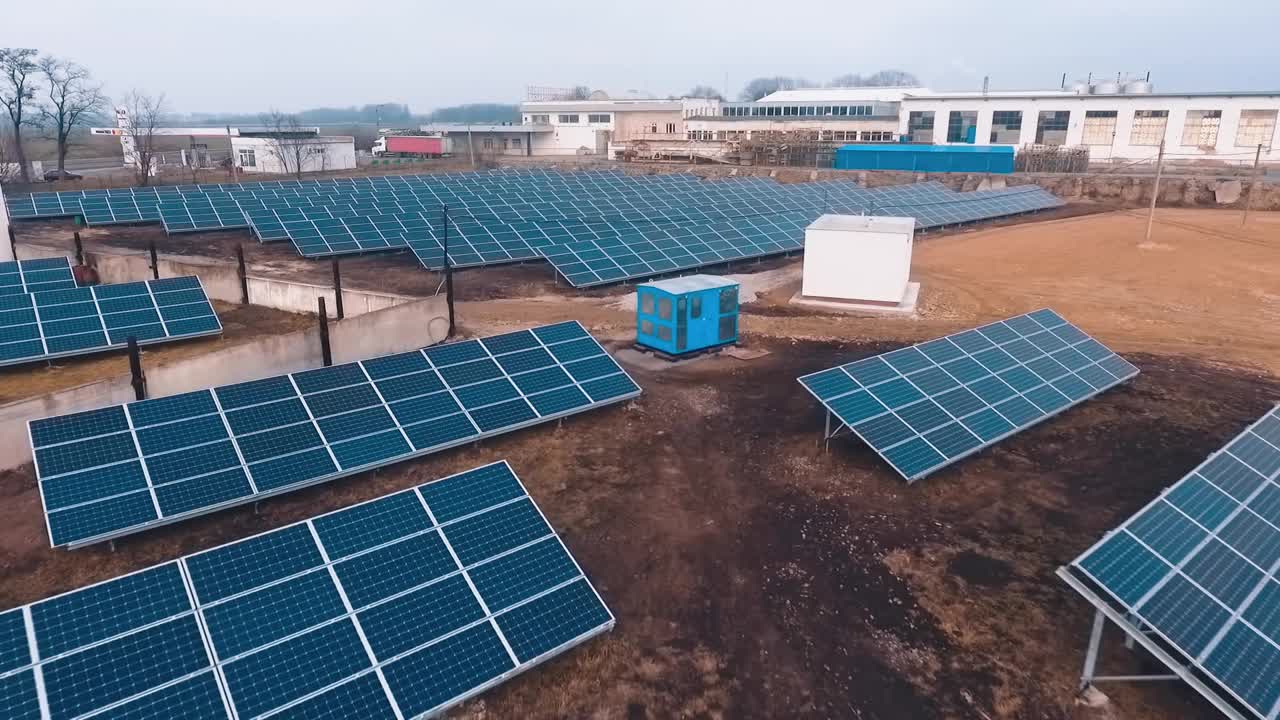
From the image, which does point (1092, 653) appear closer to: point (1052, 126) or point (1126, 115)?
point (1126, 115)

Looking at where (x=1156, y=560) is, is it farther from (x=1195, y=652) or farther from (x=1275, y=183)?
(x=1275, y=183)

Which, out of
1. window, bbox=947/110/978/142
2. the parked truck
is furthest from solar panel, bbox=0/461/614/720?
the parked truck

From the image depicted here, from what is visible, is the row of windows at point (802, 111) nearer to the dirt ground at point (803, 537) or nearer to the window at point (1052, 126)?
the window at point (1052, 126)

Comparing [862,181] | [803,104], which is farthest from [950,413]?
[803,104]

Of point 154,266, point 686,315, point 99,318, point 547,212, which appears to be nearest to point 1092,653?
point 686,315

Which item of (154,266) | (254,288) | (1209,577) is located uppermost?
(154,266)

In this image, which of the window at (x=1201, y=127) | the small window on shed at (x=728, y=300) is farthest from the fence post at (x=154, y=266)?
the window at (x=1201, y=127)

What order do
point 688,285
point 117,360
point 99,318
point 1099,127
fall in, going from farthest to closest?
point 1099,127 < point 688,285 < point 99,318 < point 117,360
